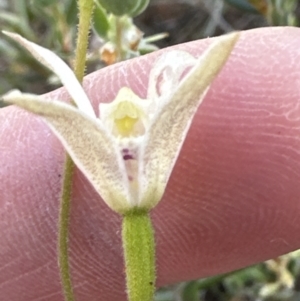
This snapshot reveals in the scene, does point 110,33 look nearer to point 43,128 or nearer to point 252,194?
point 43,128

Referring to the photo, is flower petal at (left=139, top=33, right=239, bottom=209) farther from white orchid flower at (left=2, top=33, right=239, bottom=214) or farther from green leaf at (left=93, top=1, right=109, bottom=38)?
green leaf at (left=93, top=1, right=109, bottom=38)

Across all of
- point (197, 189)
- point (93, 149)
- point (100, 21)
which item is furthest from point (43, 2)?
point (93, 149)

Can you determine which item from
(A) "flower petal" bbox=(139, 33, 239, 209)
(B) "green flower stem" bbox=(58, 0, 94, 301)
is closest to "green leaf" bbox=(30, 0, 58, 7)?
(B) "green flower stem" bbox=(58, 0, 94, 301)

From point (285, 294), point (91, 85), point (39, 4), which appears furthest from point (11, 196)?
point (285, 294)

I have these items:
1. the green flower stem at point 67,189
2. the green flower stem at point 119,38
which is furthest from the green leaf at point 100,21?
the green flower stem at point 67,189

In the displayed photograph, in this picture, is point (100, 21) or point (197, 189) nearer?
point (197, 189)

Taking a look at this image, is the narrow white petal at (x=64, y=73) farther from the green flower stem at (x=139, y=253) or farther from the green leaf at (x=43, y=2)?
the green leaf at (x=43, y=2)

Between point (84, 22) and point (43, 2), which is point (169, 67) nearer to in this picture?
point (84, 22)
